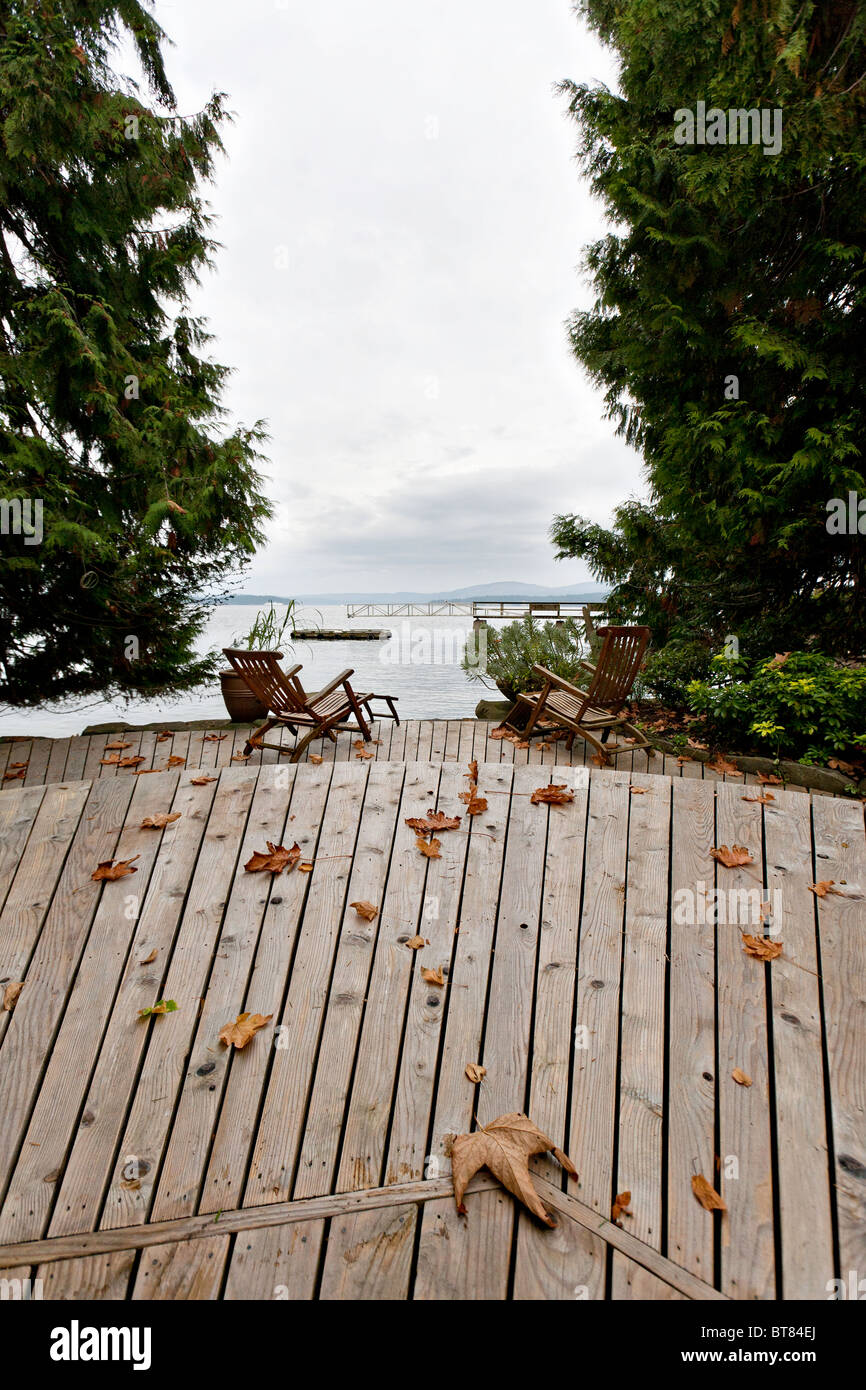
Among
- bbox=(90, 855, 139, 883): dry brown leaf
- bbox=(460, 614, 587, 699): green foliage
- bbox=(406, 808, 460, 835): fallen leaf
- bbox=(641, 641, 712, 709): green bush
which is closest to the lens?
bbox=(90, 855, 139, 883): dry brown leaf

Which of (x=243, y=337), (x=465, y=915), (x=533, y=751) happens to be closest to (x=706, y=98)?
(x=243, y=337)

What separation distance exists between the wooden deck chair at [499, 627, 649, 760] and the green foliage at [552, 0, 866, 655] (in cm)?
183

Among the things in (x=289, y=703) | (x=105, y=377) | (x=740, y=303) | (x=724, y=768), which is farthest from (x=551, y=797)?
(x=740, y=303)

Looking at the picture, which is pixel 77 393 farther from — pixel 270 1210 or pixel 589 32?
pixel 589 32

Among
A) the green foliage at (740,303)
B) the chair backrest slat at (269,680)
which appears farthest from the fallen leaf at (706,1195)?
the green foliage at (740,303)

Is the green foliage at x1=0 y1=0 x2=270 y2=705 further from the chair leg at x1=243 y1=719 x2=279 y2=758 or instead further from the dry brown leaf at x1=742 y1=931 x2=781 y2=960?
the dry brown leaf at x1=742 y1=931 x2=781 y2=960

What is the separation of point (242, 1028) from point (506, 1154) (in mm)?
792

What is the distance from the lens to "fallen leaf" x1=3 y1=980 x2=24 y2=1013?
1780mm

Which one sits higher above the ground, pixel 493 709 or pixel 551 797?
pixel 493 709

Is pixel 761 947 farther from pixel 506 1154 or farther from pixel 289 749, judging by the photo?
pixel 289 749

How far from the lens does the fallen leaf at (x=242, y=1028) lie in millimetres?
1677

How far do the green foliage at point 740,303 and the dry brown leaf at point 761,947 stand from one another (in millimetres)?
4384

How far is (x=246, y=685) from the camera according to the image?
18.1ft

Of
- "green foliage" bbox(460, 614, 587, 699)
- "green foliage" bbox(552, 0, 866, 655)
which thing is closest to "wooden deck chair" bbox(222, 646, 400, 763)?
"green foliage" bbox(460, 614, 587, 699)
